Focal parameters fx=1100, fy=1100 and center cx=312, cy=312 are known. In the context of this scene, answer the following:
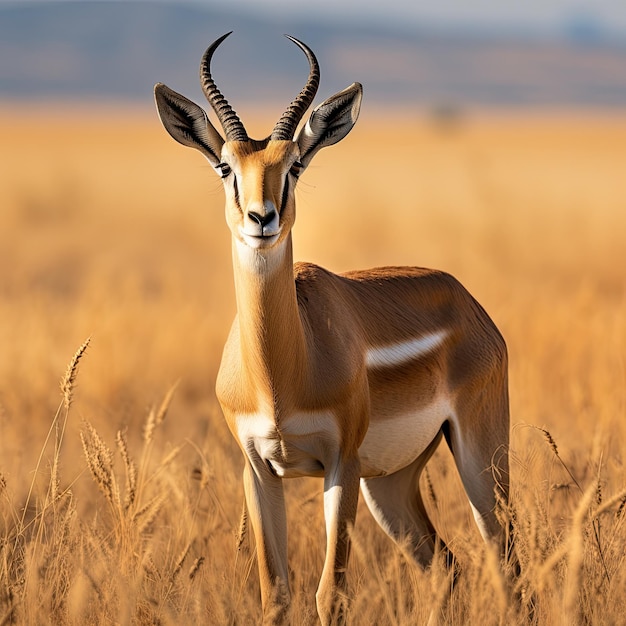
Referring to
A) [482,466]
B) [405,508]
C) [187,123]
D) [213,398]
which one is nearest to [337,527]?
[482,466]

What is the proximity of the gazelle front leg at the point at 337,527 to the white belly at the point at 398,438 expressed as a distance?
42 cm

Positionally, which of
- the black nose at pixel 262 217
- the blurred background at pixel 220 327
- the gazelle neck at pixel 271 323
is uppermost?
the black nose at pixel 262 217

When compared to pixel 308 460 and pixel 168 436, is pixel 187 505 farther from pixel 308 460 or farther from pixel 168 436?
pixel 168 436

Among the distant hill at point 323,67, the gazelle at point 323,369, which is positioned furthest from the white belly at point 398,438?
the distant hill at point 323,67

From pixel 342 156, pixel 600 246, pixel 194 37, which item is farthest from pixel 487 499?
pixel 194 37

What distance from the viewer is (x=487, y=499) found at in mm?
5203

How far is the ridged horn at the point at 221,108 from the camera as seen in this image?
4484 mm

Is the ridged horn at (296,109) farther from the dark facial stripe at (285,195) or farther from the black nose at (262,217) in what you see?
the black nose at (262,217)

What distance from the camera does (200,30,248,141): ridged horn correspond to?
448 centimetres

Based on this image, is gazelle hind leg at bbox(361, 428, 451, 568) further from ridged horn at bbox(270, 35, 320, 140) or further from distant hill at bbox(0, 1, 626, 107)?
distant hill at bbox(0, 1, 626, 107)

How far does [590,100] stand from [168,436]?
159471 millimetres

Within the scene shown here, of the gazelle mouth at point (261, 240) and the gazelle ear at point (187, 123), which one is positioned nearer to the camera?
the gazelle mouth at point (261, 240)

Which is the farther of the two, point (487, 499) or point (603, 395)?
point (603, 395)

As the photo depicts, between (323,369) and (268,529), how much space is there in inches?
28.4
